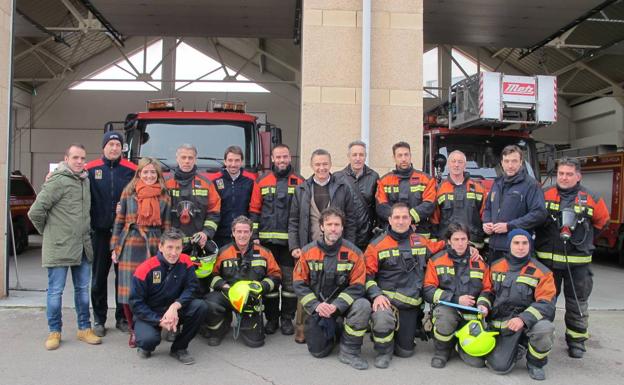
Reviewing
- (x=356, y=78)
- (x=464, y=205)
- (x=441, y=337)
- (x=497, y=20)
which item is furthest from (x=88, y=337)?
(x=497, y=20)

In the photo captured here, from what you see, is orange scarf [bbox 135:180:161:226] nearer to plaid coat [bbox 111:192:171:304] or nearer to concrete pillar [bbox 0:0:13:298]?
plaid coat [bbox 111:192:171:304]

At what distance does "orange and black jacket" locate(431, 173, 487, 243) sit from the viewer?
16.4ft

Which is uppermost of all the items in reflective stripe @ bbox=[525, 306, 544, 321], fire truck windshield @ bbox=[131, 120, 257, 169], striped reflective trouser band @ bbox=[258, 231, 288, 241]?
fire truck windshield @ bbox=[131, 120, 257, 169]

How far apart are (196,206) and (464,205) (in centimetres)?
252

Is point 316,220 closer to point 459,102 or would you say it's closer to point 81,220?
point 81,220

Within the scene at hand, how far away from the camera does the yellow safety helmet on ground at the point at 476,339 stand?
13.8 feet

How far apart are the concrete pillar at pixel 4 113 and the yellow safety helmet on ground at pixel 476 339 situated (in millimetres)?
5203

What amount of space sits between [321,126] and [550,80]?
374cm

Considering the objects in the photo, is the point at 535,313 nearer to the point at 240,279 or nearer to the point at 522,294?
the point at 522,294

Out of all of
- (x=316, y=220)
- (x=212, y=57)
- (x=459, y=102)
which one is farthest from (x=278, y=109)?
(x=316, y=220)

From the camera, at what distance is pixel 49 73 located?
19.6 metres

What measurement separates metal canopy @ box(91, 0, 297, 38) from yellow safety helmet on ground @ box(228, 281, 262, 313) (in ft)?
21.7

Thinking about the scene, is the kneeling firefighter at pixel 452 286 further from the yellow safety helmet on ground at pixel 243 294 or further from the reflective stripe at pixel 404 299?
the yellow safety helmet on ground at pixel 243 294

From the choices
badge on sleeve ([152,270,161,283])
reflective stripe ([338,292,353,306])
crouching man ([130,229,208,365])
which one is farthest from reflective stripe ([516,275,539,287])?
badge on sleeve ([152,270,161,283])
